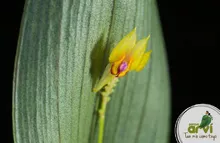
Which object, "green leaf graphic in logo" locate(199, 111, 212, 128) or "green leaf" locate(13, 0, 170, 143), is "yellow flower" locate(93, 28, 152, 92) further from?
"green leaf graphic in logo" locate(199, 111, 212, 128)

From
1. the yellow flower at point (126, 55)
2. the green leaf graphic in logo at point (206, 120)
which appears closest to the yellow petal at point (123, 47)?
the yellow flower at point (126, 55)

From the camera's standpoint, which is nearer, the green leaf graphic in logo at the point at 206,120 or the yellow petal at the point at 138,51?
the yellow petal at the point at 138,51

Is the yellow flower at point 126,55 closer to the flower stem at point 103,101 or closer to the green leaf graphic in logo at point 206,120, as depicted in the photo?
the flower stem at point 103,101

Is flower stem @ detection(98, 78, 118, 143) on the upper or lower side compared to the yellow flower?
lower

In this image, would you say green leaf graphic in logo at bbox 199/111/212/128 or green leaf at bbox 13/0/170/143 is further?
green leaf graphic in logo at bbox 199/111/212/128

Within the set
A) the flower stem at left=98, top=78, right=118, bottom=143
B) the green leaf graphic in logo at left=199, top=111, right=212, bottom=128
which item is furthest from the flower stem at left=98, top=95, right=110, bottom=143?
the green leaf graphic in logo at left=199, top=111, right=212, bottom=128

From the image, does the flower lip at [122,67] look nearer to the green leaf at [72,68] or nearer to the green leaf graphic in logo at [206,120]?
the green leaf at [72,68]

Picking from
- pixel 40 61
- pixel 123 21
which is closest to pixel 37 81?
pixel 40 61

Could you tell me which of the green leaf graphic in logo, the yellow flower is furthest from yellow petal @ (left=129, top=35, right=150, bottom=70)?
the green leaf graphic in logo

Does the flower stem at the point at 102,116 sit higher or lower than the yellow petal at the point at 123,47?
lower
